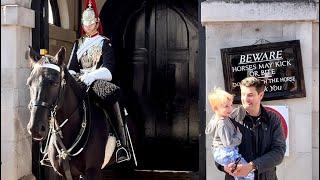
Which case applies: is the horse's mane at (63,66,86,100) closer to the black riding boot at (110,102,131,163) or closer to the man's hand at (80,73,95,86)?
the man's hand at (80,73,95,86)

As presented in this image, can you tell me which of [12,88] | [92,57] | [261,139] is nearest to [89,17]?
[92,57]

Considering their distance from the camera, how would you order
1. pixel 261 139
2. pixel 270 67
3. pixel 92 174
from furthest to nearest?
pixel 270 67
pixel 92 174
pixel 261 139

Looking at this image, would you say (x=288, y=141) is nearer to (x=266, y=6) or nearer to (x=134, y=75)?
(x=266, y=6)

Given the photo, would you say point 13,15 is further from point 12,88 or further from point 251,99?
point 251,99

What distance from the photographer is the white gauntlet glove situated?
17.3 feet

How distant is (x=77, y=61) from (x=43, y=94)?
1357 millimetres

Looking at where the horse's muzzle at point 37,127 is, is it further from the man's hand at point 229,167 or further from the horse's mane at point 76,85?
the man's hand at point 229,167

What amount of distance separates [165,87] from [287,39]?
121 inches

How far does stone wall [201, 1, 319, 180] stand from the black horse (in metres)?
1.10

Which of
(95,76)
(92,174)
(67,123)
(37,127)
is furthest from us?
(95,76)

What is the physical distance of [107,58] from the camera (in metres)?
5.52

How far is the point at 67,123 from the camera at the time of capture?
495 centimetres

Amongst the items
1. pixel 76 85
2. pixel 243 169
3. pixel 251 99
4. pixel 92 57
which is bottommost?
pixel 243 169

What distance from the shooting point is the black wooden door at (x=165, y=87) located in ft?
26.1
